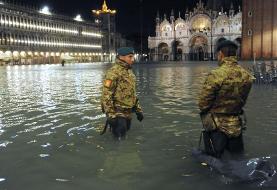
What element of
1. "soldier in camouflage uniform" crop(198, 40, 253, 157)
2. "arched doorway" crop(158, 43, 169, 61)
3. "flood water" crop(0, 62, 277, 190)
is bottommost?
"flood water" crop(0, 62, 277, 190)

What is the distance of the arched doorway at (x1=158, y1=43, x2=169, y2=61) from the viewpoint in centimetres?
12319

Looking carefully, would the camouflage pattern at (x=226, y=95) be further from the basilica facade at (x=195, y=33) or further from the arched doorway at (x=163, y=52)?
the arched doorway at (x=163, y=52)

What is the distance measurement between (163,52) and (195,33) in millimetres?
14514

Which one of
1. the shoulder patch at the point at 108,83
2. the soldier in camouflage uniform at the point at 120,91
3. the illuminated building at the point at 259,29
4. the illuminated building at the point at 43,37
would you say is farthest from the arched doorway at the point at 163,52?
the shoulder patch at the point at 108,83

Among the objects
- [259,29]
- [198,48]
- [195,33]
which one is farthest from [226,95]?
[198,48]

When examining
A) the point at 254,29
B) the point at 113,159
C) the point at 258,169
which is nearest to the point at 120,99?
the point at 113,159

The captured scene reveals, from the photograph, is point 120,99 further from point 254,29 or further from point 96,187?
point 254,29

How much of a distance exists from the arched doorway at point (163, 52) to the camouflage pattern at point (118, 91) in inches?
4577

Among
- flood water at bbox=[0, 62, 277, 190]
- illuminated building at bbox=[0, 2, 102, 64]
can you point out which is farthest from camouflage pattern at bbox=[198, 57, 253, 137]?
illuminated building at bbox=[0, 2, 102, 64]

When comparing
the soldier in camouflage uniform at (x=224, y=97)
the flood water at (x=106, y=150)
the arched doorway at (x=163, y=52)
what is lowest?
the flood water at (x=106, y=150)

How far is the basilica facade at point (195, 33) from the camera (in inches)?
4208

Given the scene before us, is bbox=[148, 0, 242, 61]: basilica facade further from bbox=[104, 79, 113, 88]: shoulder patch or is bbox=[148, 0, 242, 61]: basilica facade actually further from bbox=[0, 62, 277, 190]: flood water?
bbox=[104, 79, 113, 88]: shoulder patch

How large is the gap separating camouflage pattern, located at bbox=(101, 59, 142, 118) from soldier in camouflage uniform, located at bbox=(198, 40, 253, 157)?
6.33 ft

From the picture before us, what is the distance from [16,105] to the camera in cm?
1377
